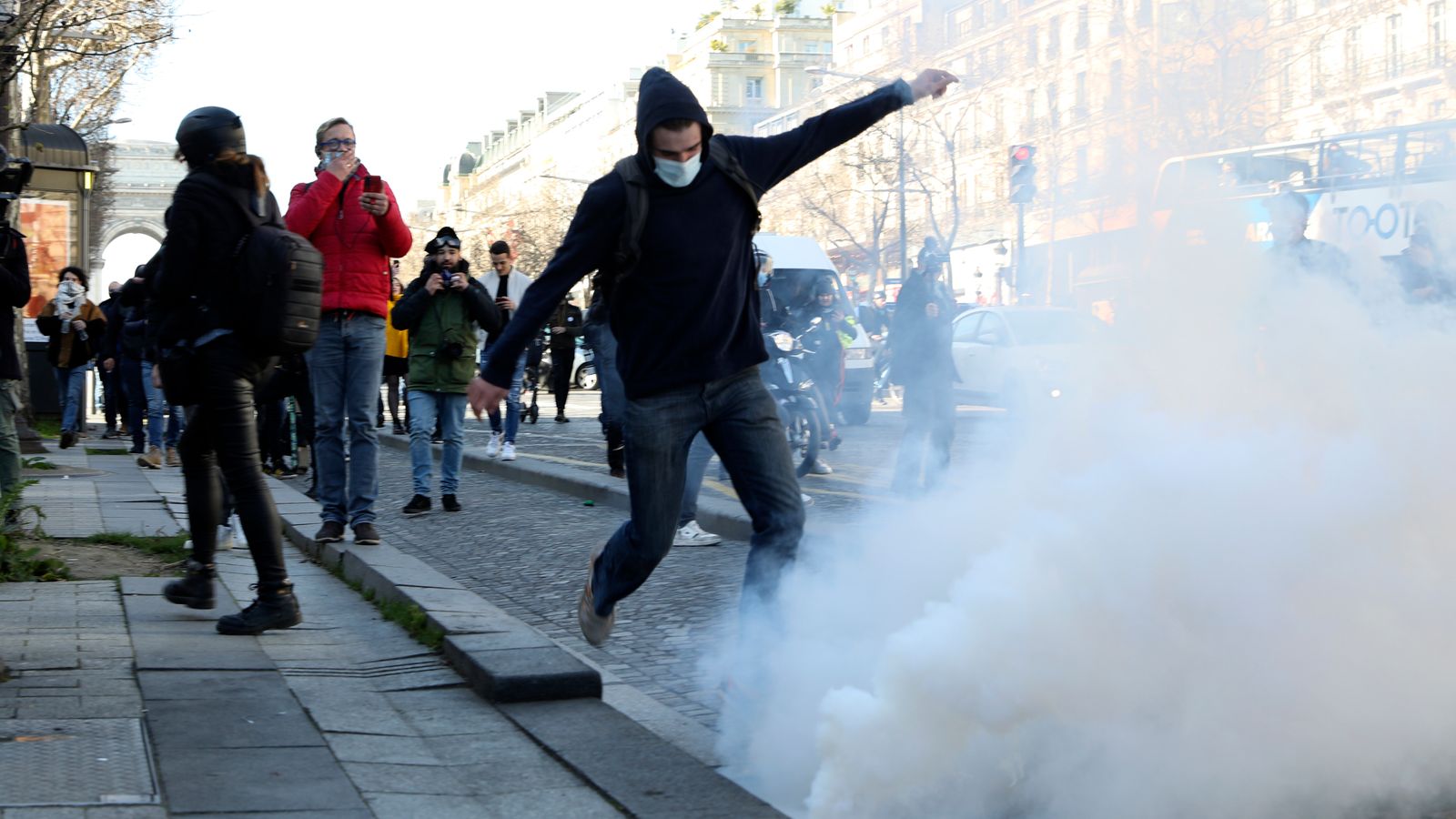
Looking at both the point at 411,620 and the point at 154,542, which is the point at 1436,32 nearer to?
the point at 411,620

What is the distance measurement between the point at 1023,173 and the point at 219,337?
283 centimetres

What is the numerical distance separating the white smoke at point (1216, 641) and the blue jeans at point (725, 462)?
24.2 inches

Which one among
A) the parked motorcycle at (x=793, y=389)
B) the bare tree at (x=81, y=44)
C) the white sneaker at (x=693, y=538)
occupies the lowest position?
the white sneaker at (x=693, y=538)

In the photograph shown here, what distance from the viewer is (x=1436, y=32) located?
2787 millimetres

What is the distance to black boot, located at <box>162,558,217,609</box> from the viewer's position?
17.9ft

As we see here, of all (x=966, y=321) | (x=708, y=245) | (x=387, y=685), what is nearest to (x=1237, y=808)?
(x=708, y=245)

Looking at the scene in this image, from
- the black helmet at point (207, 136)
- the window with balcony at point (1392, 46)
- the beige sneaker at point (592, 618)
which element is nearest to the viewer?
the window with balcony at point (1392, 46)

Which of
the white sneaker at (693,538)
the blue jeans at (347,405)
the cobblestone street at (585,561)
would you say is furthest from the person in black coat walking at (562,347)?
the blue jeans at (347,405)

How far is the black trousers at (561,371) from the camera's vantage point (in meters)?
19.8

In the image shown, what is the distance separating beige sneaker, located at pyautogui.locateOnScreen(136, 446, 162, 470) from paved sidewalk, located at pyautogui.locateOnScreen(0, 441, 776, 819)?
7.83 metres

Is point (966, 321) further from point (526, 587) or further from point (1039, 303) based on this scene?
point (1039, 303)

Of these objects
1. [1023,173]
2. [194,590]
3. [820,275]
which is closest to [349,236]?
[194,590]

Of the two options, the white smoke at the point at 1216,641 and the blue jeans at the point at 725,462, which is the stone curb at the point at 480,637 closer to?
the blue jeans at the point at 725,462

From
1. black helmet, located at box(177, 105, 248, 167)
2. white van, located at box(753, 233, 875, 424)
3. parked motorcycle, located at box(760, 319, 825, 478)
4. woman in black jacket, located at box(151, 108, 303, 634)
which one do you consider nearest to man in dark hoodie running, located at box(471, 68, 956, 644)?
woman in black jacket, located at box(151, 108, 303, 634)
